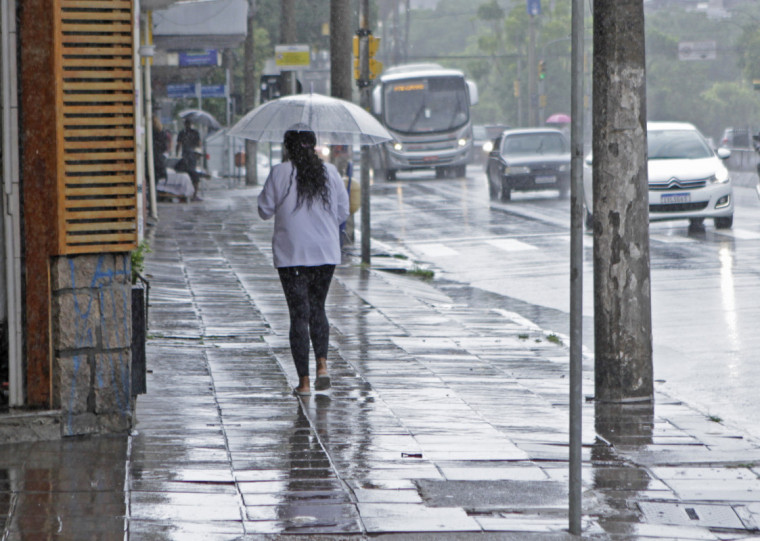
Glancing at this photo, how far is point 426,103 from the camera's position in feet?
144

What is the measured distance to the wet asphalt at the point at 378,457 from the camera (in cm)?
557

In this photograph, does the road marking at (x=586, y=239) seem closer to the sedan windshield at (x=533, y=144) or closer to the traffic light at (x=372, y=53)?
the traffic light at (x=372, y=53)

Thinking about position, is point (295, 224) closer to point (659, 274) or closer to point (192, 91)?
point (659, 274)

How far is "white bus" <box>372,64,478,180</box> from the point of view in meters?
42.6

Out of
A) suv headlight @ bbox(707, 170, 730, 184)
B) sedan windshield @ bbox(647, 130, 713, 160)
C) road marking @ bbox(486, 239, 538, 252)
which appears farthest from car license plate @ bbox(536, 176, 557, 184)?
road marking @ bbox(486, 239, 538, 252)

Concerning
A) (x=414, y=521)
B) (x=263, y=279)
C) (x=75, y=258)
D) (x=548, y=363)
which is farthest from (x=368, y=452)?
(x=263, y=279)

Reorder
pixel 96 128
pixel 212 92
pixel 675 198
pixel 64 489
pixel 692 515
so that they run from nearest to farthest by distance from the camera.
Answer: pixel 692 515
pixel 64 489
pixel 96 128
pixel 675 198
pixel 212 92

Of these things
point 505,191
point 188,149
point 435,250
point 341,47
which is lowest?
point 435,250

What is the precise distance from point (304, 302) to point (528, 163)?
23.0 m

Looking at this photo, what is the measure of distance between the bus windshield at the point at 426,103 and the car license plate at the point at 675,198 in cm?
2225

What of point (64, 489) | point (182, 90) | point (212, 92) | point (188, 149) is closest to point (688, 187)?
point (188, 149)

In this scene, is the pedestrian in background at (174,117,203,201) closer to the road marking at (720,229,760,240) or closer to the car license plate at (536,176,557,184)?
the car license plate at (536,176,557,184)

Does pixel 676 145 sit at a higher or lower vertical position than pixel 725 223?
higher

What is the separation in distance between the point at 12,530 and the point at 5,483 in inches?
31.3
